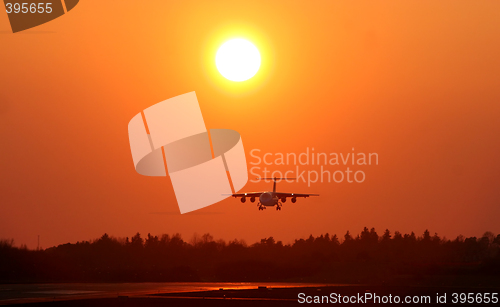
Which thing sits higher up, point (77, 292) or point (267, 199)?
point (267, 199)

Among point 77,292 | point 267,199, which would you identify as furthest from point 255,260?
point 77,292

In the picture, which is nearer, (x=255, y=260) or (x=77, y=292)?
(x=77, y=292)

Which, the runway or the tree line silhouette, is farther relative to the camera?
the tree line silhouette

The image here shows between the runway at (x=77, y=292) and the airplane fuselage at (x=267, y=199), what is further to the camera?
the airplane fuselage at (x=267, y=199)

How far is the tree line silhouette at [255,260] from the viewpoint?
103500 mm

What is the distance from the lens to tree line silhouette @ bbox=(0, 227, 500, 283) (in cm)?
10350

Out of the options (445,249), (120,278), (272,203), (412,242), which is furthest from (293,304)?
(412,242)

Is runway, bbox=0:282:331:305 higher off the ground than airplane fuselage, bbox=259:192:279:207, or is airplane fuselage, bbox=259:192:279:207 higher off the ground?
airplane fuselage, bbox=259:192:279:207

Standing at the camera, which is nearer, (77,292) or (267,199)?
(77,292)

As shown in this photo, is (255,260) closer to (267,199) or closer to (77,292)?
(267,199)

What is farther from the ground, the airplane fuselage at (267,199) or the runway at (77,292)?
the airplane fuselage at (267,199)

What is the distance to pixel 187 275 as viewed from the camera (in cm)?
11038

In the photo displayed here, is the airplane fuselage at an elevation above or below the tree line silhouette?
above

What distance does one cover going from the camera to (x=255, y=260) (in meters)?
116
